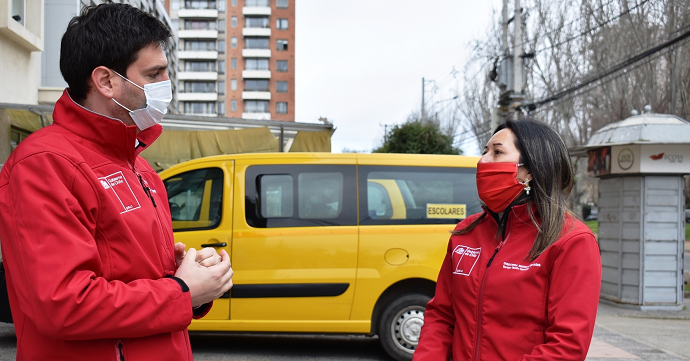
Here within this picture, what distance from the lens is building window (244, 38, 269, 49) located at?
255 feet

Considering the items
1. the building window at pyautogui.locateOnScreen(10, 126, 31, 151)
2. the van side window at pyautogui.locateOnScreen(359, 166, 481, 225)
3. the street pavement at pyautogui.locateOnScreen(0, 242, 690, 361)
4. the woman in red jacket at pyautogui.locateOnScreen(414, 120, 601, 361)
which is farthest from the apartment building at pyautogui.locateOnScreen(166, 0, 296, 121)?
the woman in red jacket at pyautogui.locateOnScreen(414, 120, 601, 361)

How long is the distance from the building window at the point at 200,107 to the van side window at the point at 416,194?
76622 millimetres

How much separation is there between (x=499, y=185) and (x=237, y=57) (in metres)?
79.7

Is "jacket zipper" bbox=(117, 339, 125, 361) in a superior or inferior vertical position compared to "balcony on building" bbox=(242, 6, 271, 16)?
inferior

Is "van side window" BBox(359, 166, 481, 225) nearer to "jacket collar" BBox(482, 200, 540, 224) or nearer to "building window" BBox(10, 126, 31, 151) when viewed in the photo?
"jacket collar" BBox(482, 200, 540, 224)

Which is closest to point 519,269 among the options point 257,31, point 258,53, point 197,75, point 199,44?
point 258,53

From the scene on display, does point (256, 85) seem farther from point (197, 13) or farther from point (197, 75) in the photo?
point (197, 13)

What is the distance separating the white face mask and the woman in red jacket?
120cm

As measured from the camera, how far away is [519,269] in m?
2.04

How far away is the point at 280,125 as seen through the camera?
35.6ft

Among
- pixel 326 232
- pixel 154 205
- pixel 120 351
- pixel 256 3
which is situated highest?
pixel 256 3

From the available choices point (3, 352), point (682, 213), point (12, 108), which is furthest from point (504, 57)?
point (3, 352)

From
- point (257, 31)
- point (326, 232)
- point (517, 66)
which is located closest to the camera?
point (326, 232)

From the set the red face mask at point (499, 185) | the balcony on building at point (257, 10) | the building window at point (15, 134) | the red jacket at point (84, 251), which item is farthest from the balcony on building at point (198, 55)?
the red jacket at point (84, 251)
